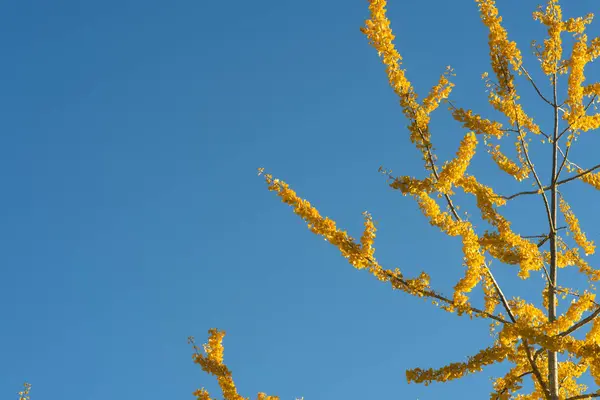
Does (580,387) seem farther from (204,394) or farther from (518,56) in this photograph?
(204,394)

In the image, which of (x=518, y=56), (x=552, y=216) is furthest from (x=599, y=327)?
(x=518, y=56)

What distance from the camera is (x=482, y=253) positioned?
6.99 m

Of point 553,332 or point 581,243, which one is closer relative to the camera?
point 553,332

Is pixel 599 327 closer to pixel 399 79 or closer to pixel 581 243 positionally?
pixel 581 243

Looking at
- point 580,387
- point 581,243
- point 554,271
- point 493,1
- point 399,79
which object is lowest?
point 580,387

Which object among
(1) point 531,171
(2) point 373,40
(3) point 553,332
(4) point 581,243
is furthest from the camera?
(4) point 581,243

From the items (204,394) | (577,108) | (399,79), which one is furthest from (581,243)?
(204,394)

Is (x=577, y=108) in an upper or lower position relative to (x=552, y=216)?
upper

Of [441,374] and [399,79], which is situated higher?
[399,79]

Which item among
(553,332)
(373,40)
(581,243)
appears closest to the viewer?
(553,332)

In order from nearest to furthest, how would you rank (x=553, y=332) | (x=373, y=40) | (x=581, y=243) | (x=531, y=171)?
1. (x=553, y=332)
2. (x=373, y=40)
3. (x=531, y=171)
4. (x=581, y=243)

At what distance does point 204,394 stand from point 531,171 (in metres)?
5.40

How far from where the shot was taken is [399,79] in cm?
707

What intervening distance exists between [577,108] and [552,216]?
5.48 ft
